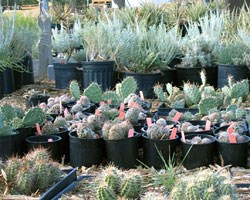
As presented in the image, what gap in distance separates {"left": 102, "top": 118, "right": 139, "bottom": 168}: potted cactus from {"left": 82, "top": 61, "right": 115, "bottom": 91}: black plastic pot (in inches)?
112

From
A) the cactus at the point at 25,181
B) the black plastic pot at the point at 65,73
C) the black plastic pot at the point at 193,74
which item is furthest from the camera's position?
the black plastic pot at the point at 65,73

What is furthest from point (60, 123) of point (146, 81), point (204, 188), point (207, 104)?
point (146, 81)

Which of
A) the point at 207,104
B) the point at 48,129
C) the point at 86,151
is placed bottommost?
the point at 86,151

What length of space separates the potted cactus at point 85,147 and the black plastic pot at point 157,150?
1.14ft

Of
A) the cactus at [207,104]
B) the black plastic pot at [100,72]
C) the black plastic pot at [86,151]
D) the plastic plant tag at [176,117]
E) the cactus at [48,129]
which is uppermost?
the black plastic pot at [100,72]

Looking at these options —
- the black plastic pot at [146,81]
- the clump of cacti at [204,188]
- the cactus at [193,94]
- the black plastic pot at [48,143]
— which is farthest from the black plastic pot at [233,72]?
the clump of cacti at [204,188]

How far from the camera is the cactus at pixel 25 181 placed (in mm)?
2463

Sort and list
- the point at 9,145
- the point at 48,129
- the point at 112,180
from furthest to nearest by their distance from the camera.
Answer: the point at 48,129 → the point at 9,145 → the point at 112,180

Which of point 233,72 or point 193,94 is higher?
point 233,72

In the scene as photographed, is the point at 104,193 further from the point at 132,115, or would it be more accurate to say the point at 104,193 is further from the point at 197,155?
the point at 132,115

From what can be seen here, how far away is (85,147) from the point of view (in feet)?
10.6

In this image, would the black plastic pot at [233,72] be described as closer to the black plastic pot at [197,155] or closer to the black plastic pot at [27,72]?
the black plastic pot at [197,155]

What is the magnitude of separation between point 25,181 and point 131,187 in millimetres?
605

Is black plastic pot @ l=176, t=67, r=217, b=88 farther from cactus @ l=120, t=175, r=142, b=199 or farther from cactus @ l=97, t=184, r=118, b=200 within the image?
cactus @ l=97, t=184, r=118, b=200
